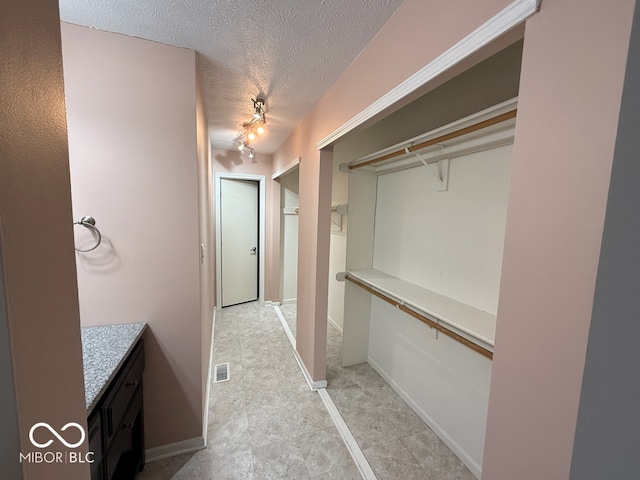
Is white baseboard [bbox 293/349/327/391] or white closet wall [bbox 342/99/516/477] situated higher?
white closet wall [bbox 342/99/516/477]

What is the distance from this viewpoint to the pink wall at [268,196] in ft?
12.4

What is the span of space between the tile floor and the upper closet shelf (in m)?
1.88

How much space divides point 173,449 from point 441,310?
5.98 feet

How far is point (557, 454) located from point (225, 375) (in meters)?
2.48

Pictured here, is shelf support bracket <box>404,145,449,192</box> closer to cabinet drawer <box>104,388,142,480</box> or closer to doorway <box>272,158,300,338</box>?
cabinet drawer <box>104,388,142,480</box>

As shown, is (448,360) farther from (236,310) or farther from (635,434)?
(236,310)

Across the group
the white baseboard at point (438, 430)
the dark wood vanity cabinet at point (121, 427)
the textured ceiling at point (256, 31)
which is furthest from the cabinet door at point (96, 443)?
the white baseboard at point (438, 430)

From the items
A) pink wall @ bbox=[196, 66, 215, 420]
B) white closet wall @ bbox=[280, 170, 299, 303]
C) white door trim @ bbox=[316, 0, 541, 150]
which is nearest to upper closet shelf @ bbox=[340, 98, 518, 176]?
white door trim @ bbox=[316, 0, 541, 150]

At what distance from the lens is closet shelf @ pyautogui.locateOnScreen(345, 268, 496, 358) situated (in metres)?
1.29

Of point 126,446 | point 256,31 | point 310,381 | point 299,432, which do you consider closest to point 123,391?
point 126,446

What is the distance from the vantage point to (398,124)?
7.74ft

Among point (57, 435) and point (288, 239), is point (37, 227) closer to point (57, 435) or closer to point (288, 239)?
point (57, 435)

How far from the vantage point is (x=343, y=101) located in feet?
5.61

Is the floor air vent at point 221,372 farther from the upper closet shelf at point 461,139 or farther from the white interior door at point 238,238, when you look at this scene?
the upper closet shelf at point 461,139
